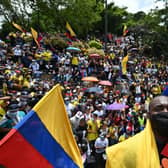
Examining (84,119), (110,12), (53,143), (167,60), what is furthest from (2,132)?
(110,12)

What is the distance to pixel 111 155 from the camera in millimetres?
2455

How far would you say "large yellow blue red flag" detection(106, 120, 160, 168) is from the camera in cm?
233

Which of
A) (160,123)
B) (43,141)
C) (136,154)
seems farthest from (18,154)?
(160,123)

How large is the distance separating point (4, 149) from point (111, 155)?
2.86ft

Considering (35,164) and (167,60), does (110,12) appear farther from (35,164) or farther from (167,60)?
(35,164)

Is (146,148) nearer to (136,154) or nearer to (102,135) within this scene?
(136,154)

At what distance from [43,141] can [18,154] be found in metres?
0.31

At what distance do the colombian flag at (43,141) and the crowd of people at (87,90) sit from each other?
1.44 ft

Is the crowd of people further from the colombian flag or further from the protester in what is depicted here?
the protester

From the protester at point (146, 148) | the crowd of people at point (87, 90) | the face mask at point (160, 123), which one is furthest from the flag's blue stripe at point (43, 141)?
the face mask at point (160, 123)

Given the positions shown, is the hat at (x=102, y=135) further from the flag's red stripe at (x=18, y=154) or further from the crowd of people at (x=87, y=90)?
the flag's red stripe at (x=18, y=154)

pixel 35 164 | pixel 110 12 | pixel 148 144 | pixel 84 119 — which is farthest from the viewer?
pixel 110 12

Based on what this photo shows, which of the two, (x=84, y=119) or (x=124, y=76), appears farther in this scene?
(x=124, y=76)

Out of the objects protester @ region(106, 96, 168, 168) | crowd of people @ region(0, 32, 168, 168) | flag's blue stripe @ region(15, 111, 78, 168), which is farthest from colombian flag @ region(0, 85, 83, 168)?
protester @ region(106, 96, 168, 168)
